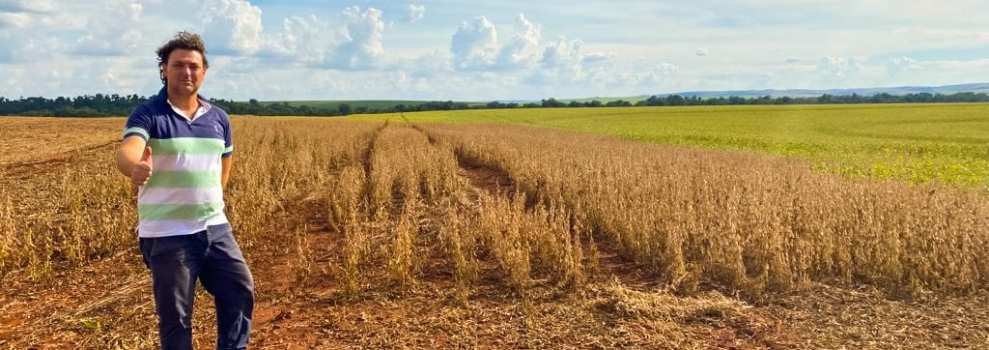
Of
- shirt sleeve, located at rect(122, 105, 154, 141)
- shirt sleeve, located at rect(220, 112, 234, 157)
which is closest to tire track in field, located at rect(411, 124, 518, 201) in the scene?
shirt sleeve, located at rect(220, 112, 234, 157)

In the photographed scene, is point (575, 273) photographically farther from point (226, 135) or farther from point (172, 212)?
point (172, 212)

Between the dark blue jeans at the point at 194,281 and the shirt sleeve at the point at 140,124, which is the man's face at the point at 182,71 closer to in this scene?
the shirt sleeve at the point at 140,124

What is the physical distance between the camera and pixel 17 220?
23.9 ft

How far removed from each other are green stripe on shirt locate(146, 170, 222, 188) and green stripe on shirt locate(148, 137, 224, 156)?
101mm

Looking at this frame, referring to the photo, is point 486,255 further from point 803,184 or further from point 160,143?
point 803,184

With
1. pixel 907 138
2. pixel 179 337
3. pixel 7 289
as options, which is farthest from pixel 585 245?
pixel 907 138

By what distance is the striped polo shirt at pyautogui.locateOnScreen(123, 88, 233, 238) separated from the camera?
2951mm

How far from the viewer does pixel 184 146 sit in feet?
9.96

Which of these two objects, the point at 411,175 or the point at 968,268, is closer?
the point at 968,268

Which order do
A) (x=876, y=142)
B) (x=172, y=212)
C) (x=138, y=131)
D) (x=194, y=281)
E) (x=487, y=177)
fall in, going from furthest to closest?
1. (x=876, y=142)
2. (x=487, y=177)
3. (x=194, y=281)
4. (x=172, y=212)
5. (x=138, y=131)

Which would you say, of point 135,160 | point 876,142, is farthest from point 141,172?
point 876,142

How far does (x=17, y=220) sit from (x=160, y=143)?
5.99 m

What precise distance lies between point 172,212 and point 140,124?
A: 1.48ft

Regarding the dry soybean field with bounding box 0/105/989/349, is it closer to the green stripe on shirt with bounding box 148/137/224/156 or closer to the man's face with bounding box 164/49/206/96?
the green stripe on shirt with bounding box 148/137/224/156
